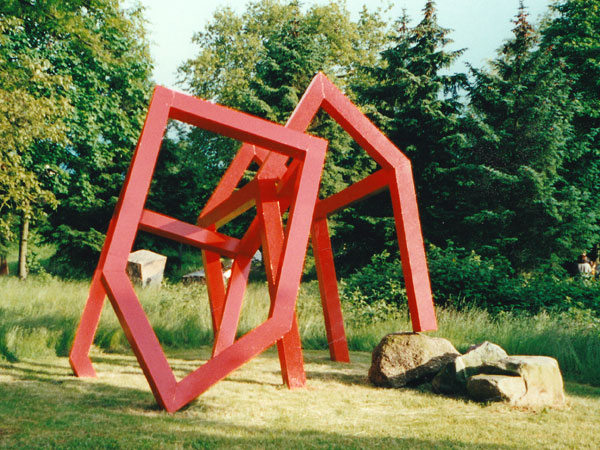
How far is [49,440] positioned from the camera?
13.6 ft

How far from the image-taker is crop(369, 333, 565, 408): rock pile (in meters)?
5.59

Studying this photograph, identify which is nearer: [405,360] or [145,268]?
[405,360]

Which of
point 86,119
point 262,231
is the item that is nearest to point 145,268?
point 86,119

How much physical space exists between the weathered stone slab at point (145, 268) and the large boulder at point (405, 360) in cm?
1139

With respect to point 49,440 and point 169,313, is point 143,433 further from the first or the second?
point 169,313

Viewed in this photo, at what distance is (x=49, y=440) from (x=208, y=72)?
2835 centimetres

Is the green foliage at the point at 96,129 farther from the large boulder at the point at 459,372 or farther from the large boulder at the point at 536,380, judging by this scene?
the large boulder at the point at 536,380

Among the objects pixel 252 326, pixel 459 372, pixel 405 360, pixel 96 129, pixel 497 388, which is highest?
pixel 96 129

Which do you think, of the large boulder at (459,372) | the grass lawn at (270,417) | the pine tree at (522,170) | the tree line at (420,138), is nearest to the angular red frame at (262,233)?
the grass lawn at (270,417)

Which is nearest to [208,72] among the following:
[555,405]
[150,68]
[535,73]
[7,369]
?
[150,68]

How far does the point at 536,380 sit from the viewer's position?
223 inches

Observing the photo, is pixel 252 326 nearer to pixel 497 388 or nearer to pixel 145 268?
pixel 497 388

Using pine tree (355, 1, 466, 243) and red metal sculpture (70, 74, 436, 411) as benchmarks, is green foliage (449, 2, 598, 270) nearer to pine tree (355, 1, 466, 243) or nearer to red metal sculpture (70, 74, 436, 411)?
pine tree (355, 1, 466, 243)

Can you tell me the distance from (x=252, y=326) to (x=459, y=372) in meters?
4.77
